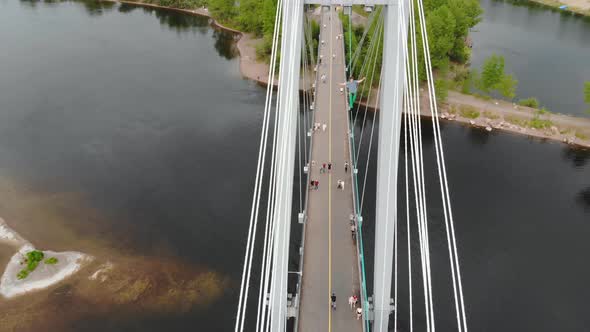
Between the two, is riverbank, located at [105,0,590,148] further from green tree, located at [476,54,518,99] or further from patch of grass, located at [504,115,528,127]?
green tree, located at [476,54,518,99]

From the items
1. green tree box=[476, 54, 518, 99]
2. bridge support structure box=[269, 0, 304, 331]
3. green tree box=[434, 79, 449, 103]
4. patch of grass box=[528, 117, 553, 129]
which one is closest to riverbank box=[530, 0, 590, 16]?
green tree box=[476, 54, 518, 99]

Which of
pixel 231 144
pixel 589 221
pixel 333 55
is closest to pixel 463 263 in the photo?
pixel 589 221

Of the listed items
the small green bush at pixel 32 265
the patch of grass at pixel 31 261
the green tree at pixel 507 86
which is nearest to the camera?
the patch of grass at pixel 31 261

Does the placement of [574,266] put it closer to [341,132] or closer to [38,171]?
[341,132]

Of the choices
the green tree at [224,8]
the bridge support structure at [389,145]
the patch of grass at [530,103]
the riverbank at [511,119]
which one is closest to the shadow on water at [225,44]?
the green tree at [224,8]

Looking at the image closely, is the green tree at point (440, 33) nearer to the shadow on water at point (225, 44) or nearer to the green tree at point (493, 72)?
the green tree at point (493, 72)

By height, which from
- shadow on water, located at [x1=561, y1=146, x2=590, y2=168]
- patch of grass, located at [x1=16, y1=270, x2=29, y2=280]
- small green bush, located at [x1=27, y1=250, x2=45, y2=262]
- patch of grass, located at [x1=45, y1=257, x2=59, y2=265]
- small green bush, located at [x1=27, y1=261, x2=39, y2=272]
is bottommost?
patch of grass, located at [x1=16, y1=270, x2=29, y2=280]

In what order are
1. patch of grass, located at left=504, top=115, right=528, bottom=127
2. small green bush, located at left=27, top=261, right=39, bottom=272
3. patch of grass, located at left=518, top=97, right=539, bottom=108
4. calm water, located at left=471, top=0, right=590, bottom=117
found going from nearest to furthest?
small green bush, located at left=27, top=261, right=39, bottom=272
patch of grass, located at left=504, top=115, right=528, bottom=127
patch of grass, located at left=518, top=97, right=539, bottom=108
calm water, located at left=471, top=0, right=590, bottom=117
